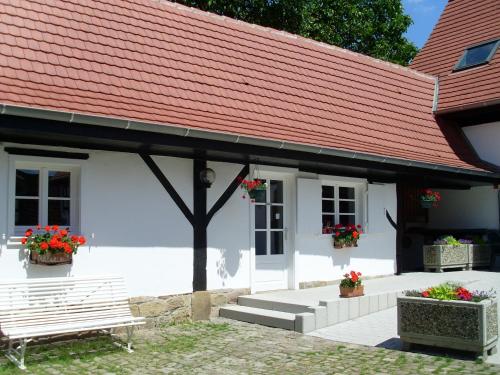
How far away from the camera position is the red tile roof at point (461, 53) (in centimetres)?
1399

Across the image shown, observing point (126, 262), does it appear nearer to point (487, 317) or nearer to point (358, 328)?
point (358, 328)

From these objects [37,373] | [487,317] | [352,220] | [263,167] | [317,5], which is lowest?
[37,373]

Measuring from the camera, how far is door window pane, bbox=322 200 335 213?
1064 cm

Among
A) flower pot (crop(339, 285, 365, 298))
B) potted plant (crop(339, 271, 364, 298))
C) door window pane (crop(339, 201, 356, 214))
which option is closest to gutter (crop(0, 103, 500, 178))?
door window pane (crop(339, 201, 356, 214))

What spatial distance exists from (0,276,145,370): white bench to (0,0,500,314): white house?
39cm

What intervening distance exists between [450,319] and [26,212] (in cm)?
518

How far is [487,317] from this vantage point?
6039 millimetres

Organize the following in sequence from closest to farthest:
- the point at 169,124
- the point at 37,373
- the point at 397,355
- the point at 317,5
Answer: the point at 37,373
the point at 397,355
the point at 169,124
the point at 317,5

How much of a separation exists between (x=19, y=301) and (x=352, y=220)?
6595 mm

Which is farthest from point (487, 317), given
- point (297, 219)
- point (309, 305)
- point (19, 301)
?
point (19, 301)

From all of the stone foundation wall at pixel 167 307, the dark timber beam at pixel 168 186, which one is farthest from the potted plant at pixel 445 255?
the dark timber beam at pixel 168 186

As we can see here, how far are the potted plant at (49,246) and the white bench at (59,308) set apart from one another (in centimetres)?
31

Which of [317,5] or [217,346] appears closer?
[217,346]

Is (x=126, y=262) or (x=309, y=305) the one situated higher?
(x=126, y=262)
